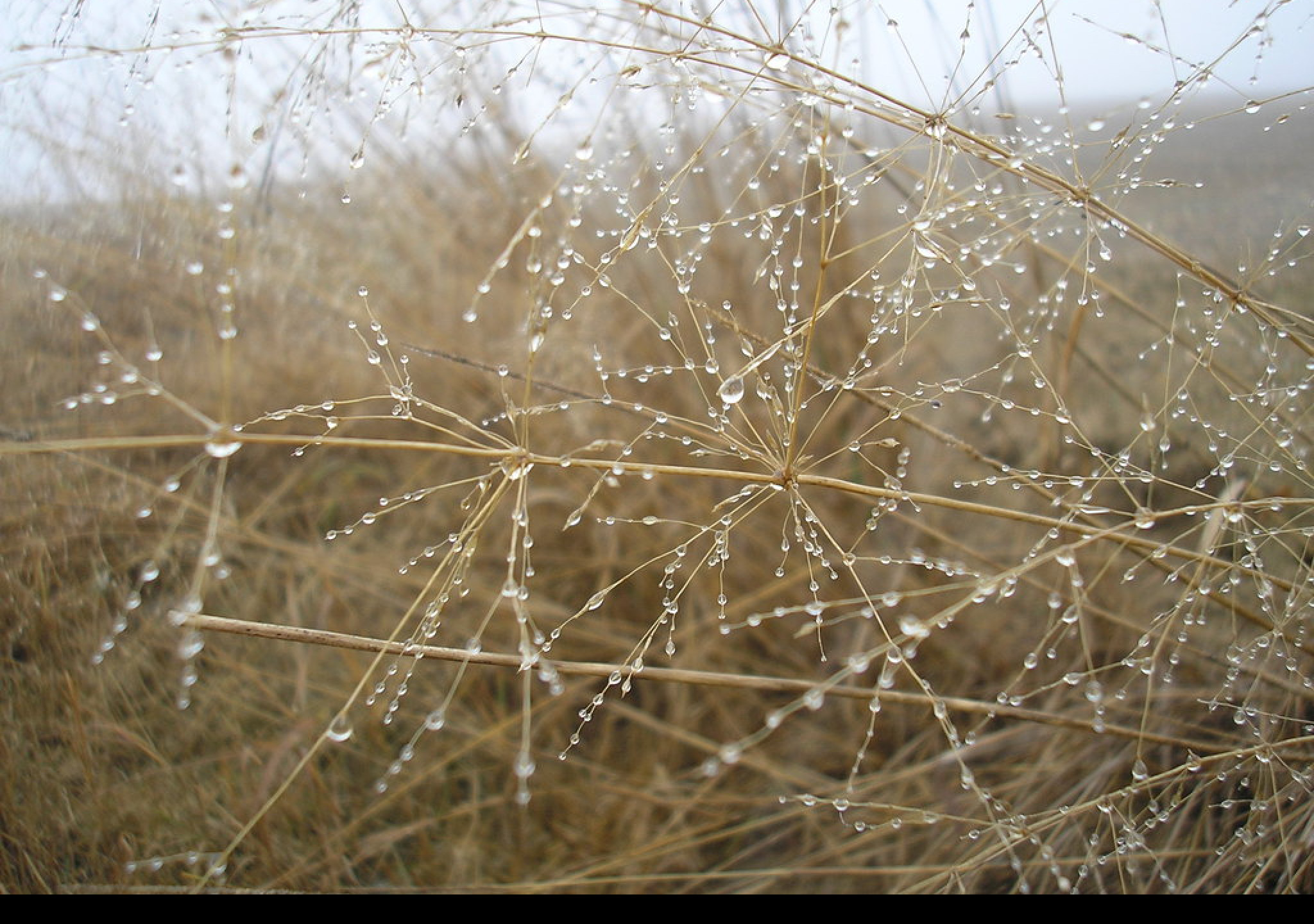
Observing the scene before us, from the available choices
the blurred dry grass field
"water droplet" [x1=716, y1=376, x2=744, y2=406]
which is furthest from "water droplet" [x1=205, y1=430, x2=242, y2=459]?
"water droplet" [x1=716, y1=376, x2=744, y2=406]

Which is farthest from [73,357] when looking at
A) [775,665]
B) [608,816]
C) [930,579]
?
[930,579]

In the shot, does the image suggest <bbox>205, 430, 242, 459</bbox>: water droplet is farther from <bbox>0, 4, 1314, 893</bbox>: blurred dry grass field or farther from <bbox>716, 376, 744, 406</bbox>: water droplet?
<bbox>716, 376, 744, 406</bbox>: water droplet

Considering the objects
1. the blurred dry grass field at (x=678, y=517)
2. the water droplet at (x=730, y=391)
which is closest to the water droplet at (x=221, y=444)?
the blurred dry grass field at (x=678, y=517)

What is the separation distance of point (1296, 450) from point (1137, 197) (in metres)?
0.49

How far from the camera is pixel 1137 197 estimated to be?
4.13 feet

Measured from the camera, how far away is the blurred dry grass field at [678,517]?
780mm

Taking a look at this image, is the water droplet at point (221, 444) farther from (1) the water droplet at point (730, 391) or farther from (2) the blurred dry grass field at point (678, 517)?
(1) the water droplet at point (730, 391)

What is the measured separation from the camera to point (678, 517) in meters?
1.48

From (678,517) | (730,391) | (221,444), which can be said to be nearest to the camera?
(221,444)

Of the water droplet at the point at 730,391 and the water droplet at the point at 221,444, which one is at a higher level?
the water droplet at the point at 221,444

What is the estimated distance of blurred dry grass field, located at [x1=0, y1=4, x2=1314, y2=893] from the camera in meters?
0.78

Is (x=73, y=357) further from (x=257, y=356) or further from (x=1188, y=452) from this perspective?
(x=1188, y=452)

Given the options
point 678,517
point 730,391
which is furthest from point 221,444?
point 678,517

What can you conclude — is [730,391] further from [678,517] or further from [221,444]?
[678,517]
